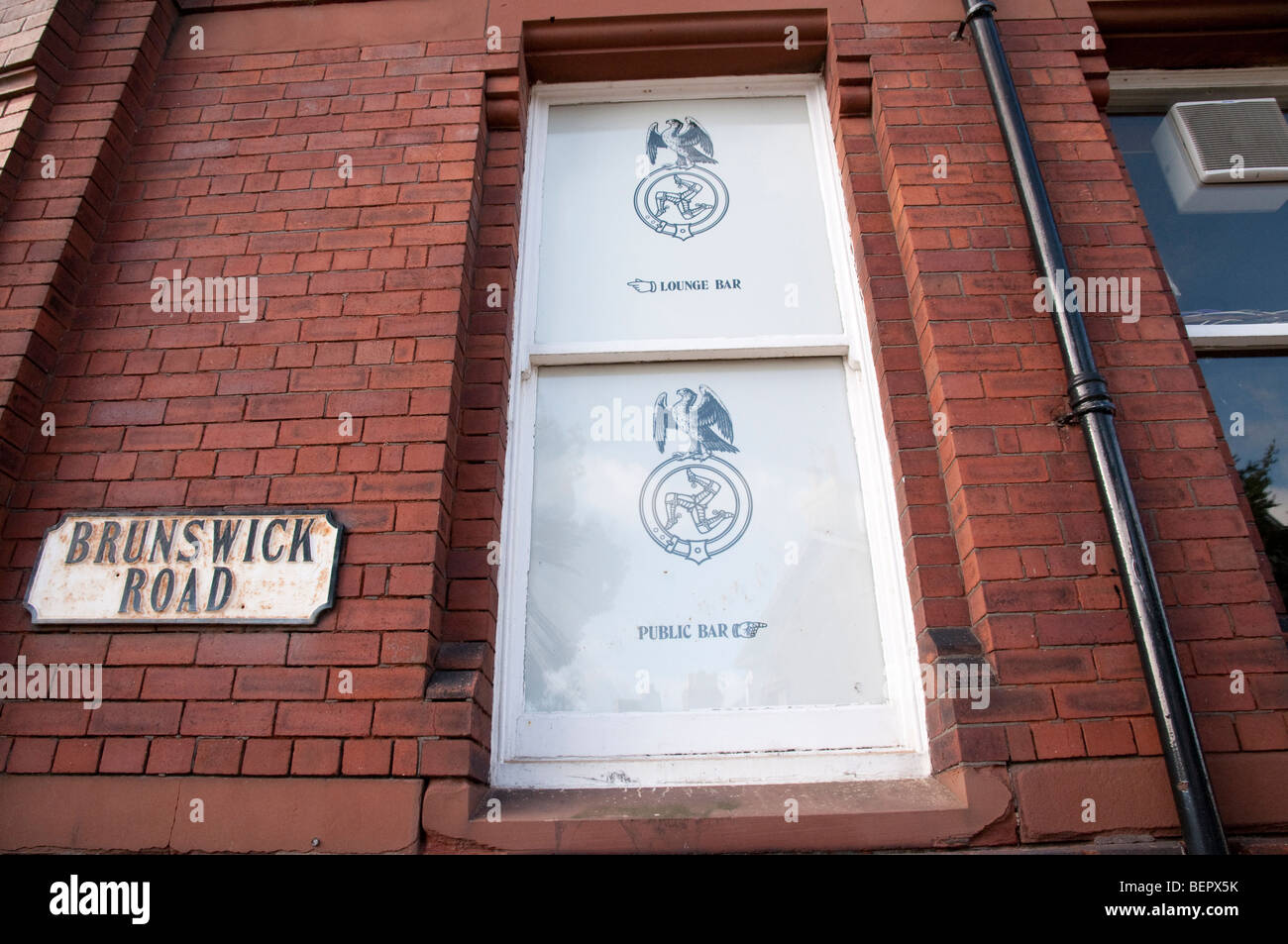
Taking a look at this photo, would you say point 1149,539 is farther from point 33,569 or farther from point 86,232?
point 86,232

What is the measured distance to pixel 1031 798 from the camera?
215 centimetres

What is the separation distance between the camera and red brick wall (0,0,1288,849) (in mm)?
2266

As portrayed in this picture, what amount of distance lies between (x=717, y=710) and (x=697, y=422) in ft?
3.33

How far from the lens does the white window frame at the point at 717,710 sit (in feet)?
8.02

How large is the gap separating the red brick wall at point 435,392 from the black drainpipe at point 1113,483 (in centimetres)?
9

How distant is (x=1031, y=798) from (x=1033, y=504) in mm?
852

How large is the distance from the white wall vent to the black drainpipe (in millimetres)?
1068

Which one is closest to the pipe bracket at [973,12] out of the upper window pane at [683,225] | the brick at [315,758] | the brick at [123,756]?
the upper window pane at [683,225]

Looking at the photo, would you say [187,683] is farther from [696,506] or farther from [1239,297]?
[1239,297]

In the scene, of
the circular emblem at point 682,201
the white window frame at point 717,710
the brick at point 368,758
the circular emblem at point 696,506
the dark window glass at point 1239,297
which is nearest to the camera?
the brick at point 368,758

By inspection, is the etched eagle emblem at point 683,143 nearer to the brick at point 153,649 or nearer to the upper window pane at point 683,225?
the upper window pane at point 683,225

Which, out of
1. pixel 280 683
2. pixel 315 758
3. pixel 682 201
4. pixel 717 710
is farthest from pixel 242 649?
pixel 682 201

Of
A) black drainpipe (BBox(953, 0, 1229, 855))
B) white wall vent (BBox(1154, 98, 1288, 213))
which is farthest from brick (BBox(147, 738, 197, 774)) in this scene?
white wall vent (BBox(1154, 98, 1288, 213))
